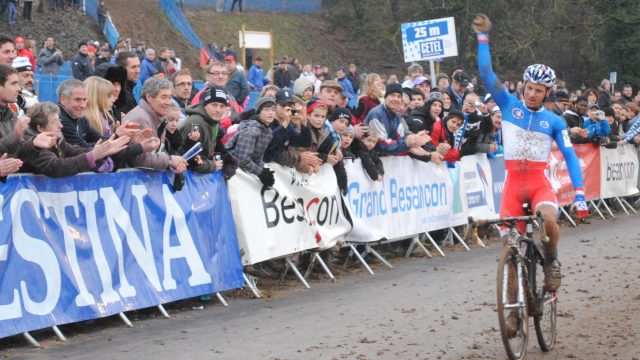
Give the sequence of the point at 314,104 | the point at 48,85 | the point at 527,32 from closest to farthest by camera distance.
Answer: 1. the point at 314,104
2. the point at 48,85
3. the point at 527,32

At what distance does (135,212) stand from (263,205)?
2.16 metres

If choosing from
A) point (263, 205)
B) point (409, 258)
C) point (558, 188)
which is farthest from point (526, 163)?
point (558, 188)

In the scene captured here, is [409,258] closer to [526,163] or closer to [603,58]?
[526,163]

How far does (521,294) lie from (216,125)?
4.44 metres

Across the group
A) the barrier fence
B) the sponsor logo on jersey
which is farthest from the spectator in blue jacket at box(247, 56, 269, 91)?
the sponsor logo on jersey

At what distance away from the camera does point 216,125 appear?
451 inches

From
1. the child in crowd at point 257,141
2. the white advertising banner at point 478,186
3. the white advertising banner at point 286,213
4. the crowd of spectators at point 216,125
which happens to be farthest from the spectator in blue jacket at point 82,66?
the child in crowd at point 257,141

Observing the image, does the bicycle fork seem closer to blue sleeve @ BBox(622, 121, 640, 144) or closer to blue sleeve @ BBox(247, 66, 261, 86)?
blue sleeve @ BBox(622, 121, 640, 144)

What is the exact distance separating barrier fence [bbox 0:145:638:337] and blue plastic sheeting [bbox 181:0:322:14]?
4322 centimetres

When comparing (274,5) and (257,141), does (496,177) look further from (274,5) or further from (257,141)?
(274,5)

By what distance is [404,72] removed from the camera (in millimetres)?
61625

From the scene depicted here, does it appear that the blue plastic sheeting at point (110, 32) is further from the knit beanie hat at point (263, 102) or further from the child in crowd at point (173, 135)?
the child in crowd at point (173, 135)

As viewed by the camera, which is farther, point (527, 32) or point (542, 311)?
point (527, 32)

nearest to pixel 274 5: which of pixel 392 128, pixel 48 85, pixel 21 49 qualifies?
pixel 48 85
